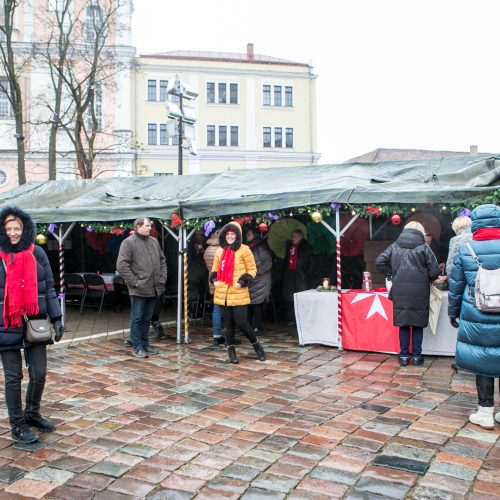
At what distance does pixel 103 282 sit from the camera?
10.9 meters

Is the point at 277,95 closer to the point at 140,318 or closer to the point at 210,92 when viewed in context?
the point at 210,92

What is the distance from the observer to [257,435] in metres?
4.22

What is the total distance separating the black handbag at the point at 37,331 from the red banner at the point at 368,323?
170 inches

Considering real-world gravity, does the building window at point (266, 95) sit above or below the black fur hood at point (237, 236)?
above

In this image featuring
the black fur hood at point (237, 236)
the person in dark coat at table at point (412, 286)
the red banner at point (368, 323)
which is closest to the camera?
the person in dark coat at table at point (412, 286)

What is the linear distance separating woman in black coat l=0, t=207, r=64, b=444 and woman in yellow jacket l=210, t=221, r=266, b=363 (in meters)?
2.65

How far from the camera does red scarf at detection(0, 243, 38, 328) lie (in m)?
3.94

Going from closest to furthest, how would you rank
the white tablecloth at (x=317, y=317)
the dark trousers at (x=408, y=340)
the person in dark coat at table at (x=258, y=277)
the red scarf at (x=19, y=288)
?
the red scarf at (x=19, y=288) → the dark trousers at (x=408, y=340) → the white tablecloth at (x=317, y=317) → the person in dark coat at table at (x=258, y=277)

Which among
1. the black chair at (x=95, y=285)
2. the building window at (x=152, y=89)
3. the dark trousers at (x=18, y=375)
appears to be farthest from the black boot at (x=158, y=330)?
the building window at (x=152, y=89)

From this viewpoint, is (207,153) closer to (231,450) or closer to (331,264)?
→ (331,264)

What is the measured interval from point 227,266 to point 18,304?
2.99m

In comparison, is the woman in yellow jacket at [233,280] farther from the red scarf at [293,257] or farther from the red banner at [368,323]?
the red scarf at [293,257]

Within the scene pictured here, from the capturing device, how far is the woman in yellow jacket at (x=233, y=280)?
21.4 feet

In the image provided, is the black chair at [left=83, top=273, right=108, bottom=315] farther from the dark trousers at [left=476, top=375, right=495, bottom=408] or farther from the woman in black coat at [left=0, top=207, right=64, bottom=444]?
the dark trousers at [left=476, top=375, right=495, bottom=408]
